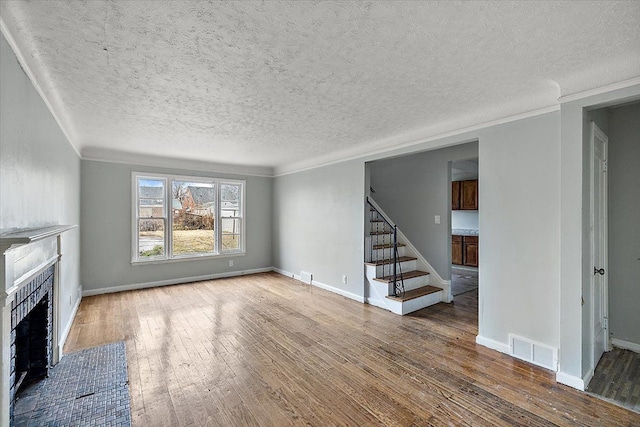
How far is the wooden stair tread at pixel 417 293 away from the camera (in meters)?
4.15

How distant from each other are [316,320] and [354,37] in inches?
129

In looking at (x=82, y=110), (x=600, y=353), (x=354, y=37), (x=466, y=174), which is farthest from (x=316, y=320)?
(x=466, y=174)

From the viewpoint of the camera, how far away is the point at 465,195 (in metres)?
7.52

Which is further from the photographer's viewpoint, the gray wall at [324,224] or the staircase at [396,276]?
the gray wall at [324,224]

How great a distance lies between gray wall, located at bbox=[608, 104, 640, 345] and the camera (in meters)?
2.89

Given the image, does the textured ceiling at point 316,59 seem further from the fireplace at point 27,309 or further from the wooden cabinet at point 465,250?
the wooden cabinet at point 465,250

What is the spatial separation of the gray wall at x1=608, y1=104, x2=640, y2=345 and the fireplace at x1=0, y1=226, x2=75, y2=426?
477 cm

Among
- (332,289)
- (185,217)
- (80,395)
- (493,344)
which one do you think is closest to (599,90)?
(493,344)

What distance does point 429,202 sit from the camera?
4.93 m

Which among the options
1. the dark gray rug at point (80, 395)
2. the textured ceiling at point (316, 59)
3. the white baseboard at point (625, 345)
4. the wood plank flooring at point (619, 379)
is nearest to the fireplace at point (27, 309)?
the dark gray rug at point (80, 395)

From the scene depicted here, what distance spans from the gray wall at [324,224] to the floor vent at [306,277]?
0.08 metres

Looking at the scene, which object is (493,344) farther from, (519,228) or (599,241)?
(599,241)

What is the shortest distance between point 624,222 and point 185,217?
6.60m

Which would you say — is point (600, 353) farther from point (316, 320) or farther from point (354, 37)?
point (354, 37)
